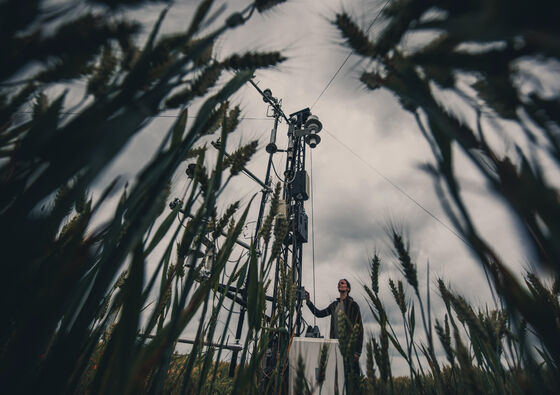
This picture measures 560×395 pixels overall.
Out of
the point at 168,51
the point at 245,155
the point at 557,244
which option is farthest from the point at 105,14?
the point at 557,244

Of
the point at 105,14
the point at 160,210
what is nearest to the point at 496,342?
the point at 160,210

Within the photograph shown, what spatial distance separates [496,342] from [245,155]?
93 cm

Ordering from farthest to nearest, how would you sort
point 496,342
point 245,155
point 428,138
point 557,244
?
point 245,155 → point 496,342 → point 428,138 → point 557,244

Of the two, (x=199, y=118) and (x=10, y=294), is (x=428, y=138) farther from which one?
(x=10, y=294)

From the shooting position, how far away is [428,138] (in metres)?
0.35

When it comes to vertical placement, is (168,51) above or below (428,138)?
above

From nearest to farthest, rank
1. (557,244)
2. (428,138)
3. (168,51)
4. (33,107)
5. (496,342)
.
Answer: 1. (557,244)
2. (428,138)
3. (168,51)
4. (33,107)
5. (496,342)

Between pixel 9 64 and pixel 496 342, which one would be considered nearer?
pixel 9 64

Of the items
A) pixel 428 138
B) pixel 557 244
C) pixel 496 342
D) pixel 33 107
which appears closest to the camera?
pixel 557 244

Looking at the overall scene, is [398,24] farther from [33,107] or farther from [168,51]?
[33,107]

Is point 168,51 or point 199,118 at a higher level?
point 168,51

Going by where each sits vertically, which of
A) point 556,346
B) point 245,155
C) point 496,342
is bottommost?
point 556,346

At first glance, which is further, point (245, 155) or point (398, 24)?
point (245, 155)

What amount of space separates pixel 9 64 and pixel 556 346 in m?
0.71
